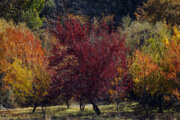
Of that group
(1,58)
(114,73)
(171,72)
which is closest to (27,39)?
(1,58)

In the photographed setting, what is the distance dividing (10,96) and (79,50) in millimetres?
15583

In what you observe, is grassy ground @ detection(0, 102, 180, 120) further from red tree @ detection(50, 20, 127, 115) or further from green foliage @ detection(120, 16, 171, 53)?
green foliage @ detection(120, 16, 171, 53)

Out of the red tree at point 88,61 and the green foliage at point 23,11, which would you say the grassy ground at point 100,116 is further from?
the green foliage at point 23,11

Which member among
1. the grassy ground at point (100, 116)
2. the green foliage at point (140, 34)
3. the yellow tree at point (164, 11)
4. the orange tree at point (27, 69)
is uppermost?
the yellow tree at point (164, 11)

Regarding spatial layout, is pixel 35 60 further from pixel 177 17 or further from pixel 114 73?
pixel 177 17

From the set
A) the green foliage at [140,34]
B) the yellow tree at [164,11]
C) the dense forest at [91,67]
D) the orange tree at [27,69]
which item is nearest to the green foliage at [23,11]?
the dense forest at [91,67]

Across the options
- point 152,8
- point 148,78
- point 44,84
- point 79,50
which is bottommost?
point 44,84

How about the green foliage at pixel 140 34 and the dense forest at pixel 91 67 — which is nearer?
the dense forest at pixel 91 67

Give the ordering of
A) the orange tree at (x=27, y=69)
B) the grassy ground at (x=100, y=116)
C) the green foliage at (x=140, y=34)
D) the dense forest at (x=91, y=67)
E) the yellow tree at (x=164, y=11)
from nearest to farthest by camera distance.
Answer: the dense forest at (x=91, y=67) → the grassy ground at (x=100, y=116) → the orange tree at (x=27, y=69) → the green foliage at (x=140, y=34) → the yellow tree at (x=164, y=11)

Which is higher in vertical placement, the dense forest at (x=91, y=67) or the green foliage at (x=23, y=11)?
the green foliage at (x=23, y=11)

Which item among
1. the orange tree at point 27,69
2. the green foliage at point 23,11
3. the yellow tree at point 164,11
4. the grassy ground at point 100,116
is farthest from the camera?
the green foliage at point 23,11

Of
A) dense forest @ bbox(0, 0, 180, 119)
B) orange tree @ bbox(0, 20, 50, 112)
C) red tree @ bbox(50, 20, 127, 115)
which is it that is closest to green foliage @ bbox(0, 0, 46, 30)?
dense forest @ bbox(0, 0, 180, 119)

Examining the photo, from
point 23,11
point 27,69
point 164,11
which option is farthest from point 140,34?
point 23,11

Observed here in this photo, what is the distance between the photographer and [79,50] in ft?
52.4
